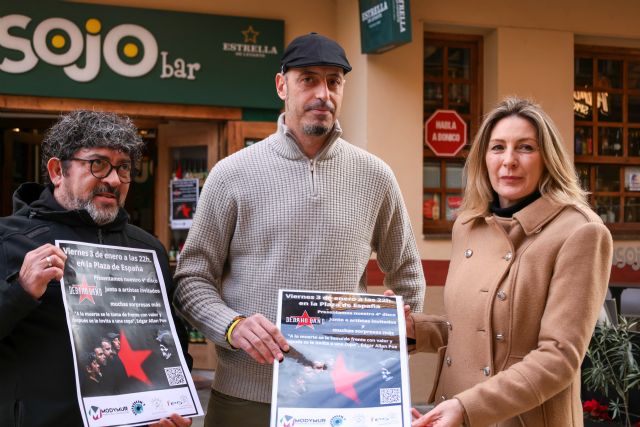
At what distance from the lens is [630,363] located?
471 cm

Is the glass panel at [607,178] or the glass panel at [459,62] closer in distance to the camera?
the glass panel at [459,62]

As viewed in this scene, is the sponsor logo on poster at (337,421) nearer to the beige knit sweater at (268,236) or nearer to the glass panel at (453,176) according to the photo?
the beige knit sweater at (268,236)

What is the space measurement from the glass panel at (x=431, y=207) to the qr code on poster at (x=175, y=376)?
16.7ft

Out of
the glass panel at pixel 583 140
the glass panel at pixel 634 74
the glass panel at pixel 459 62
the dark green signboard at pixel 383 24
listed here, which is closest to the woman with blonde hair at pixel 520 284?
the dark green signboard at pixel 383 24

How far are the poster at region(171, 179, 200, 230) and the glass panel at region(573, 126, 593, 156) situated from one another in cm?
394

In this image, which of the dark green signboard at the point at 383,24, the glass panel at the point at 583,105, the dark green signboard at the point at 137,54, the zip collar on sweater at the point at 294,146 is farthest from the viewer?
the glass panel at the point at 583,105

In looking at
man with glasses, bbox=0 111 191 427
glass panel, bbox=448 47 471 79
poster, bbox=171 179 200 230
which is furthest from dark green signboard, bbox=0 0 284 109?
man with glasses, bbox=0 111 191 427

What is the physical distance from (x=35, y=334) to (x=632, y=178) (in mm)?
6914

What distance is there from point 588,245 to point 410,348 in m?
0.86

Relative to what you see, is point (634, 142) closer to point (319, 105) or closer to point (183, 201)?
point (183, 201)

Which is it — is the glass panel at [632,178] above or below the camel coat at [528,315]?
above

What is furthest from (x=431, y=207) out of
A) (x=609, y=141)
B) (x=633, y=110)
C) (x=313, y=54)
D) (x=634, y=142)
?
(x=313, y=54)

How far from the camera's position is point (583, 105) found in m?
7.91

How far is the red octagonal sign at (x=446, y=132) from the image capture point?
7.46 m
